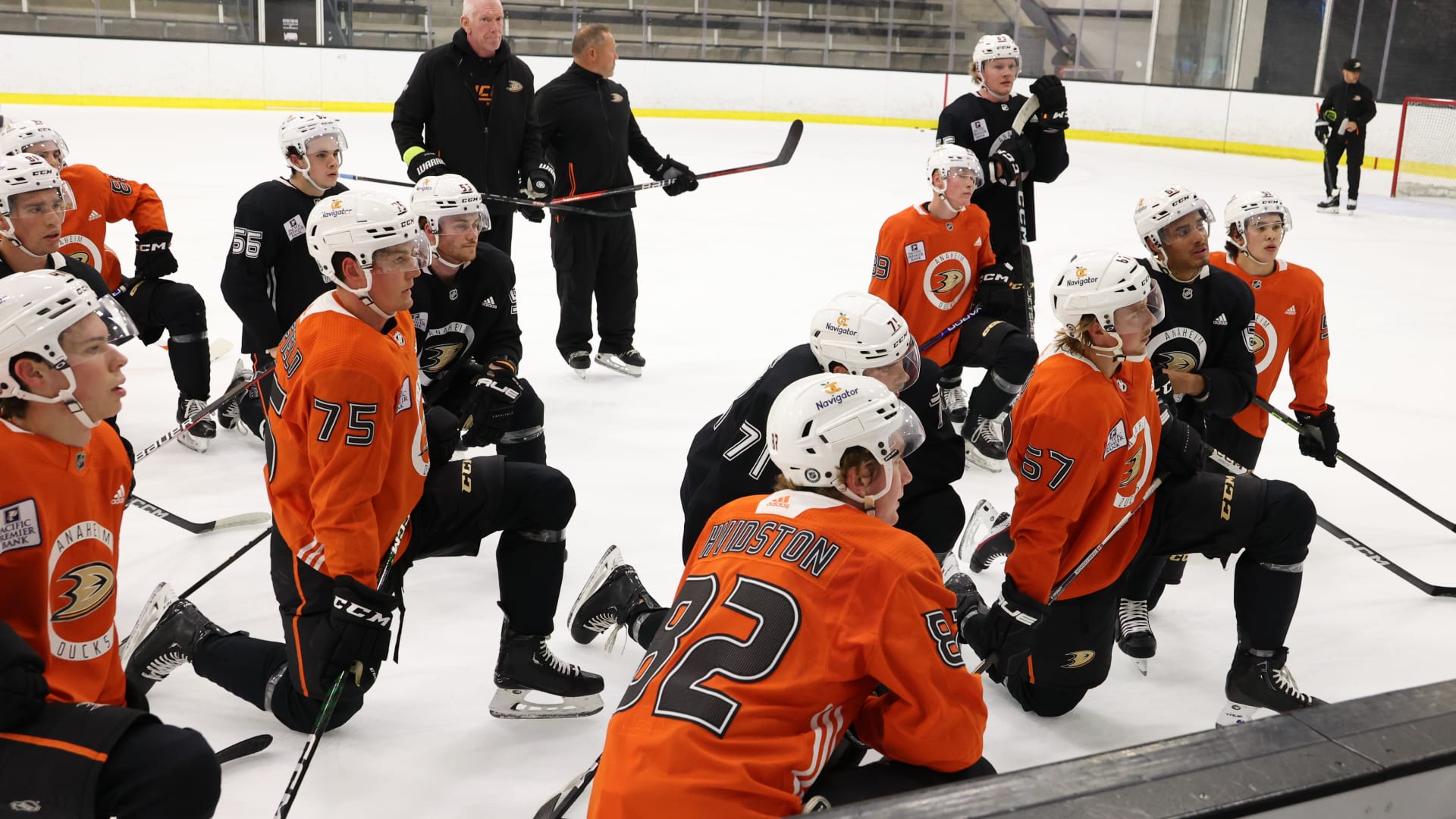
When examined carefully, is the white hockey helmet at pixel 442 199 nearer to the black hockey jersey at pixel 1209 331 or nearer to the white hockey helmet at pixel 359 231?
the white hockey helmet at pixel 359 231

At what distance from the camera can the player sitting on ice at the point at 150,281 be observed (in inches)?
176

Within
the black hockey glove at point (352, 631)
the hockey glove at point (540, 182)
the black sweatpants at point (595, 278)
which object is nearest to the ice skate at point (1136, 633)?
the black hockey glove at point (352, 631)

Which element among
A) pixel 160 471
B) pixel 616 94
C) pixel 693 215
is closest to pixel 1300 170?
pixel 693 215

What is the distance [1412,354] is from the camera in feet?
20.5

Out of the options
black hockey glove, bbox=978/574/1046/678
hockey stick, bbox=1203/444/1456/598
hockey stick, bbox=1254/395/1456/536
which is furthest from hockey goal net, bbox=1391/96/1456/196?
black hockey glove, bbox=978/574/1046/678

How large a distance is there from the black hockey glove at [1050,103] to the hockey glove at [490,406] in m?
2.65

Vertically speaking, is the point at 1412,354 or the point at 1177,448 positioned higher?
the point at 1177,448

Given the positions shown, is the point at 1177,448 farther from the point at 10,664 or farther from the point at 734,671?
the point at 10,664

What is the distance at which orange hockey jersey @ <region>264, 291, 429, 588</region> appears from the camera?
8.10 feet

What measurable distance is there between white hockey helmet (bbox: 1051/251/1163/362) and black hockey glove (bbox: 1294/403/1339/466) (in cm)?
122

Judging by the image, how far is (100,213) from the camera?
14.8 feet

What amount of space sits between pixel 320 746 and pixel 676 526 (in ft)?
5.12

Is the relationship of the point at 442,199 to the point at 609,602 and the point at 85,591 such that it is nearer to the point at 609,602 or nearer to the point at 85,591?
the point at 609,602

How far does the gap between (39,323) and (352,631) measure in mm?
837
